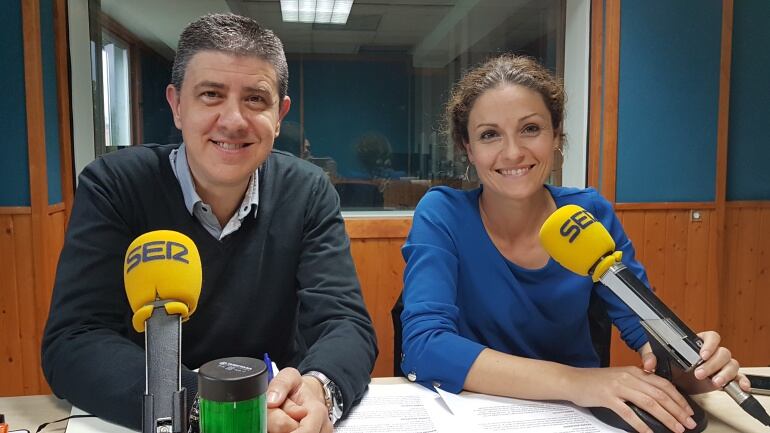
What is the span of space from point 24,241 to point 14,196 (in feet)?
0.65

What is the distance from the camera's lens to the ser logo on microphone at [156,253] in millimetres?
688

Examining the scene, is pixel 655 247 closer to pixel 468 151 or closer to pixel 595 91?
pixel 595 91

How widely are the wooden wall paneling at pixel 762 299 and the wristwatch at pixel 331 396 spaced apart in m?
2.99

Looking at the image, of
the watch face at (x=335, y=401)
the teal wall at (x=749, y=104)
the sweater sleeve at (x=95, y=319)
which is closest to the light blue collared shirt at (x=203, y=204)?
the sweater sleeve at (x=95, y=319)

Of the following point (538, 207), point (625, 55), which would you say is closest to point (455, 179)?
point (625, 55)

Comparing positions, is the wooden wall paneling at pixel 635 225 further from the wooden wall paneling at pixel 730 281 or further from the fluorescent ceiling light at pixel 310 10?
the fluorescent ceiling light at pixel 310 10

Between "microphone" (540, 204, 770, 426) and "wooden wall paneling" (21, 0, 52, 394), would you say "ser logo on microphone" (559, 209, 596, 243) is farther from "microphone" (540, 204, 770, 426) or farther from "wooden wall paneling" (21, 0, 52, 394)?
"wooden wall paneling" (21, 0, 52, 394)

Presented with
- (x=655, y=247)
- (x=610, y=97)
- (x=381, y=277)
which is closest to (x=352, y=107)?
(x=381, y=277)

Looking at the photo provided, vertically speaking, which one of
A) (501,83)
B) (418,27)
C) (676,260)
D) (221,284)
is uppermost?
(418,27)

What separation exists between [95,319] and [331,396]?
0.49 metres

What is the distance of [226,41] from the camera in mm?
1220

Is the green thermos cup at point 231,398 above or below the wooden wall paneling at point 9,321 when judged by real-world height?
above

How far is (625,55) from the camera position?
2.98m

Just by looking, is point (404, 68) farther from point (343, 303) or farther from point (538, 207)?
point (343, 303)
